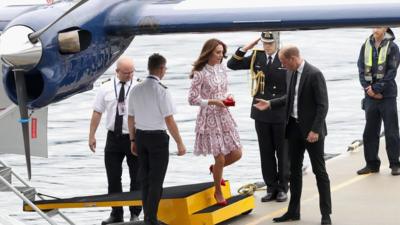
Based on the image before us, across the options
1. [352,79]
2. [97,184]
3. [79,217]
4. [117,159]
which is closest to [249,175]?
[97,184]

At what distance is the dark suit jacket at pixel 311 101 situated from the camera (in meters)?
14.2

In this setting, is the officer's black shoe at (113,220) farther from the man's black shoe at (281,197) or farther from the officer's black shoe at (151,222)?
the man's black shoe at (281,197)

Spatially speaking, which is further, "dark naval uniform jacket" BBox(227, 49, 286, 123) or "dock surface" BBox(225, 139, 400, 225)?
"dark naval uniform jacket" BBox(227, 49, 286, 123)

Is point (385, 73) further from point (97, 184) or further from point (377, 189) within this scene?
point (97, 184)

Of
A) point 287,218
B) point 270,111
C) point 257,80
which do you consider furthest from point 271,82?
point 287,218

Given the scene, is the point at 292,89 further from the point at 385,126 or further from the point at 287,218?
the point at 385,126

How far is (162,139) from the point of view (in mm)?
13695

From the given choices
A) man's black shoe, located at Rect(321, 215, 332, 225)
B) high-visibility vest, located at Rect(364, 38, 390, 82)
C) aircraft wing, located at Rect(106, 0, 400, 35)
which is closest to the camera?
aircraft wing, located at Rect(106, 0, 400, 35)

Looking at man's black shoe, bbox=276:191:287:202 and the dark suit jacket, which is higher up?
the dark suit jacket

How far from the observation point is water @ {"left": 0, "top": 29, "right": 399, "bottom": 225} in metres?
19.6

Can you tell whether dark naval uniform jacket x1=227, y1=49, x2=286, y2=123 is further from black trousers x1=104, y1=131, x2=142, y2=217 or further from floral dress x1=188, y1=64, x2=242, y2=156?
black trousers x1=104, y1=131, x2=142, y2=217

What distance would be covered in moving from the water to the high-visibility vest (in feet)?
7.25

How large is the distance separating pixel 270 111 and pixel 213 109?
1113mm

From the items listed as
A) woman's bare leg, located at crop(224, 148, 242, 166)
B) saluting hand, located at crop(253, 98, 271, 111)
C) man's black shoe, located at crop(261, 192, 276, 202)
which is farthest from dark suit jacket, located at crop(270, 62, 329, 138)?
man's black shoe, located at crop(261, 192, 276, 202)
